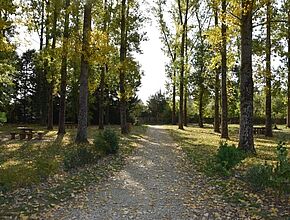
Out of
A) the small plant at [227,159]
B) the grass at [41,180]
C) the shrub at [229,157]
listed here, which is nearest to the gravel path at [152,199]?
the grass at [41,180]

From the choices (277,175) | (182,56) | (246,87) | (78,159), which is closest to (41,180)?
(78,159)

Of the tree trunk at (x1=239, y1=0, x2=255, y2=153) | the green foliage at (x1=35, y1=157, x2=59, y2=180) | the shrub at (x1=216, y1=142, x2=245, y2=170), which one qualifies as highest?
the tree trunk at (x1=239, y1=0, x2=255, y2=153)

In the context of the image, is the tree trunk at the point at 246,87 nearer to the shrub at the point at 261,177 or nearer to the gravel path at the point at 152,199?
the gravel path at the point at 152,199

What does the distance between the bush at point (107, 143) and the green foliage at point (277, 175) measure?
6.64 m

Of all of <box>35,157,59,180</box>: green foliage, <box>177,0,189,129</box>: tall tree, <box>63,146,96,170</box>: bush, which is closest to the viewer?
<box>35,157,59,180</box>: green foliage

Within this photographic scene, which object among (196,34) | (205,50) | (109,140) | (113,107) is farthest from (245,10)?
(113,107)

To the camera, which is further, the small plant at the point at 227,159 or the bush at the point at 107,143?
the bush at the point at 107,143

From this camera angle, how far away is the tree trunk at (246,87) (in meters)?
13.0

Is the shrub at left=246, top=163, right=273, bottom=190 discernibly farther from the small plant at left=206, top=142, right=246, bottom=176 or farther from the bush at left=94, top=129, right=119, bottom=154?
the bush at left=94, top=129, right=119, bottom=154

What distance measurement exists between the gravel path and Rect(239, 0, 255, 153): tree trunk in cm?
360

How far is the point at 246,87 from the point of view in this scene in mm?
13023

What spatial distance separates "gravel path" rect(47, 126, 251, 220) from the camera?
20.6 feet

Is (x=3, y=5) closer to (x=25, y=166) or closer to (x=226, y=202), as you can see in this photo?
(x=25, y=166)

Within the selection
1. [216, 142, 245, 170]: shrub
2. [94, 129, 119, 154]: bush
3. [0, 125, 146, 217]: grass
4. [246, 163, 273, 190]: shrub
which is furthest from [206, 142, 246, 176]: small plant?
[94, 129, 119, 154]: bush
